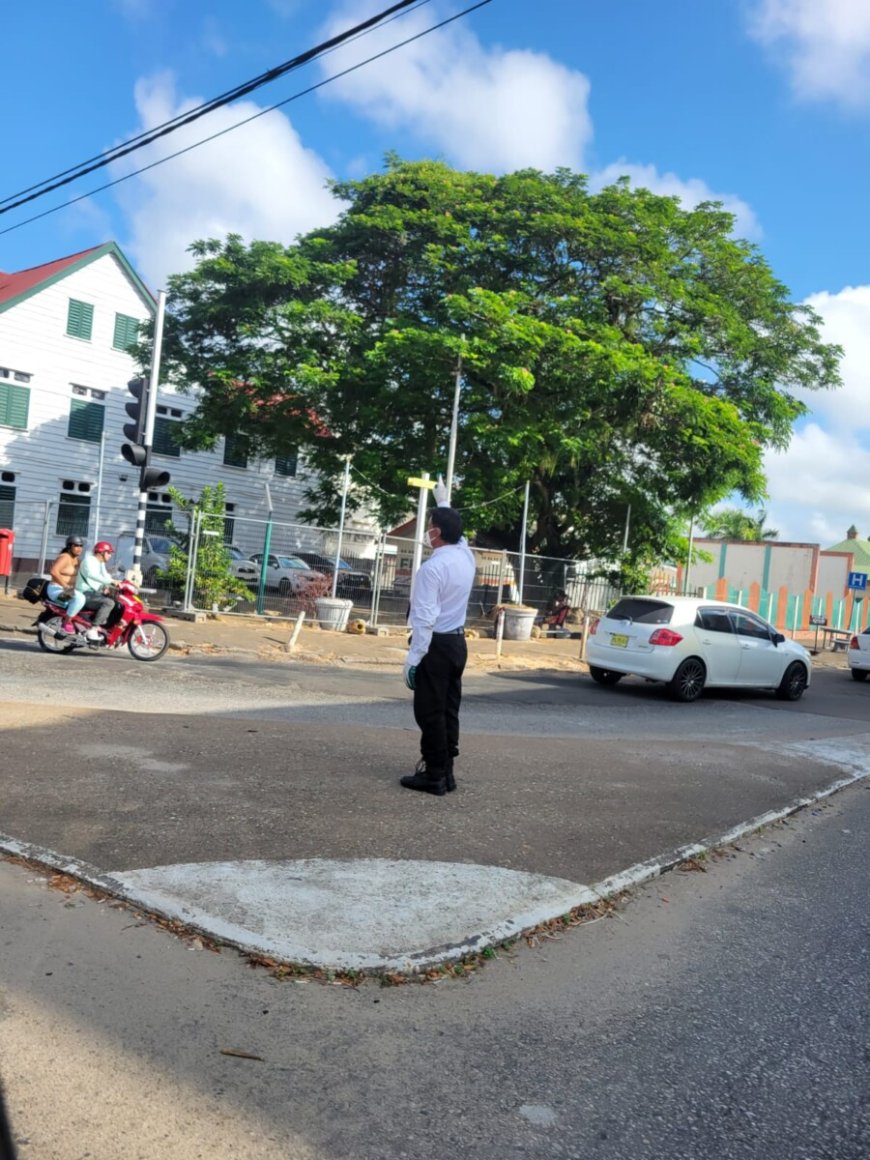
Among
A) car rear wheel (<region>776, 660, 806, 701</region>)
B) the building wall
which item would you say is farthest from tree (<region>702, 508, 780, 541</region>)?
car rear wheel (<region>776, 660, 806, 701</region>)

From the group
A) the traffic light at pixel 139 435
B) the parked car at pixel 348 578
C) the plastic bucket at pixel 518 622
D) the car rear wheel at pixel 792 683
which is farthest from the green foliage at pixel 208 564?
the car rear wheel at pixel 792 683

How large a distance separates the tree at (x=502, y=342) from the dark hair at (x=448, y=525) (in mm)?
16770

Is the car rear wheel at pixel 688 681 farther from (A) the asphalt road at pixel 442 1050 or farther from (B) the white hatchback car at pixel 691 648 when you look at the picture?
(A) the asphalt road at pixel 442 1050

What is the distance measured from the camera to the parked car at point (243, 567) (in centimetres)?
2091

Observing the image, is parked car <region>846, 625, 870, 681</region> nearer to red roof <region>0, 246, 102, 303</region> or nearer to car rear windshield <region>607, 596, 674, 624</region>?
car rear windshield <region>607, 596, 674, 624</region>

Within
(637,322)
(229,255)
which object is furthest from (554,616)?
(229,255)

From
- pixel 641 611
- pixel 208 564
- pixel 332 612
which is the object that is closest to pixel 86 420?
pixel 208 564

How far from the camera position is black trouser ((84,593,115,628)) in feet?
42.8

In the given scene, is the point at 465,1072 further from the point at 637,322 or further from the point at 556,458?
the point at 637,322

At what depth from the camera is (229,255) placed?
2655cm

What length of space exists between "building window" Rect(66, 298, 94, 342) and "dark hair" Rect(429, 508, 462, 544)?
1247 inches

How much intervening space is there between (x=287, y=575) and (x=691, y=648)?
9482 millimetres

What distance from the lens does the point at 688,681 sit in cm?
1441

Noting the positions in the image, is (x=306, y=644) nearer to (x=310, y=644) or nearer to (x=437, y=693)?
(x=310, y=644)
